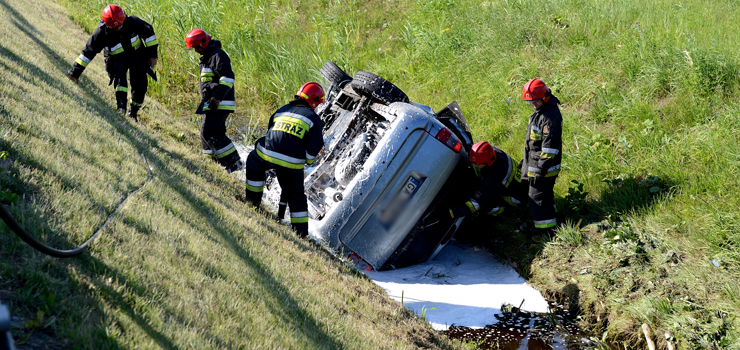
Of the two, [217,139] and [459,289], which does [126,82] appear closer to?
[217,139]

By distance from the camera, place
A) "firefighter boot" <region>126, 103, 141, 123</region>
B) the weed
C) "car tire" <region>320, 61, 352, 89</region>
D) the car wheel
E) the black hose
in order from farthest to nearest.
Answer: "firefighter boot" <region>126, 103, 141, 123</region>
"car tire" <region>320, 61, 352, 89</region>
the weed
the car wheel
the black hose

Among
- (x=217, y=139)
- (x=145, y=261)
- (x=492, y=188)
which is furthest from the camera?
(x=217, y=139)

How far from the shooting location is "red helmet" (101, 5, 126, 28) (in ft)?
20.8

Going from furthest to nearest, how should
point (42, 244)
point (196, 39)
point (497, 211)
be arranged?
point (196, 39)
point (497, 211)
point (42, 244)

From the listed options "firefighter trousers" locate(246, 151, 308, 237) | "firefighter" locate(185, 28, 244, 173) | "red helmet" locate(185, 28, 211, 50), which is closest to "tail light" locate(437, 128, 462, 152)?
"firefighter trousers" locate(246, 151, 308, 237)

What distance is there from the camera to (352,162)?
5.31m

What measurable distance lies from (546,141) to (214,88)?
3.94m

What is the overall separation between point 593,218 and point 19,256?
5.29 m

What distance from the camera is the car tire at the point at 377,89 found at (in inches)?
231

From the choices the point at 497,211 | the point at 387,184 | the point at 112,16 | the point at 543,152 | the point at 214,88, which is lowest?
the point at 497,211

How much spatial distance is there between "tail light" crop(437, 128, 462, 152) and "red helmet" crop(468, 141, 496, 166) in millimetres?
262

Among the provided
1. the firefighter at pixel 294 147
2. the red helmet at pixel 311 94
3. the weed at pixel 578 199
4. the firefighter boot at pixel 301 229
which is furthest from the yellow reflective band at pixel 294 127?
the weed at pixel 578 199

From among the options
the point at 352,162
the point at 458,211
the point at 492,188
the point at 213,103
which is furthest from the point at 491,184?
the point at 213,103

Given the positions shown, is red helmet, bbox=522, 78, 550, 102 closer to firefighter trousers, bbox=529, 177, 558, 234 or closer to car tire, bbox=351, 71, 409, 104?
firefighter trousers, bbox=529, 177, 558, 234
